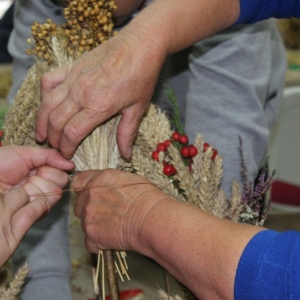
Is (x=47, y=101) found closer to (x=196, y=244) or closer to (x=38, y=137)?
(x=38, y=137)

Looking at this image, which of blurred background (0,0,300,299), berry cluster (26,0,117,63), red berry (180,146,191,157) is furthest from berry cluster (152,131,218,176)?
blurred background (0,0,300,299)

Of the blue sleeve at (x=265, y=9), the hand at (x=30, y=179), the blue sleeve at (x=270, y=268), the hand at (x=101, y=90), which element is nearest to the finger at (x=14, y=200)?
the hand at (x=30, y=179)

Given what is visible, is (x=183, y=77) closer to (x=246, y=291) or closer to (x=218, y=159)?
(x=218, y=159)

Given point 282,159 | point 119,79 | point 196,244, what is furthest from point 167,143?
point 282,159

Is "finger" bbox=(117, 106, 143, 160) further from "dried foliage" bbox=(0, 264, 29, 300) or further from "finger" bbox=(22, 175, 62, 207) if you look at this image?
"dried foliage" bbox=(0, 264, 29, 300)

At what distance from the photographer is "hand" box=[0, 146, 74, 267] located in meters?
0.79

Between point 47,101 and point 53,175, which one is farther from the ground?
point 47,101

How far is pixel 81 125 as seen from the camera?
814mm

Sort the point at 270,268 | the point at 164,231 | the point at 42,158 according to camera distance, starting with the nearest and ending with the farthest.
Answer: the point at 270,268 < the point at 164,231 < the point at 42,158

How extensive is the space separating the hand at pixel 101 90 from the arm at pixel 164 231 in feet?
0.27

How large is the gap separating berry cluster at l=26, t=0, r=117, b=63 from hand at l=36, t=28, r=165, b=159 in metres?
0.04

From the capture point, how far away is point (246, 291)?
0.60 m

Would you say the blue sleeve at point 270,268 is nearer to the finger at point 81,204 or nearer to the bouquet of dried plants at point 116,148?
the bouquet of dried plants at point 116,148

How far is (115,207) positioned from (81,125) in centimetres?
14
